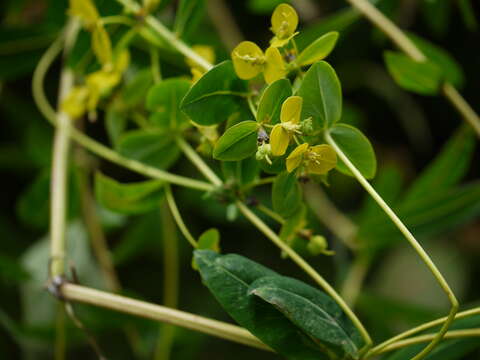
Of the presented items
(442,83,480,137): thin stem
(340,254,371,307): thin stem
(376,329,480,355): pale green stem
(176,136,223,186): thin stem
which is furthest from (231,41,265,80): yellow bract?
(340,254,371,307): thin stem

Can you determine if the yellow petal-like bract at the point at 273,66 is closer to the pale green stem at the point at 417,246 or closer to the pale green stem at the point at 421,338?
the pale green stem at the point at 417,246

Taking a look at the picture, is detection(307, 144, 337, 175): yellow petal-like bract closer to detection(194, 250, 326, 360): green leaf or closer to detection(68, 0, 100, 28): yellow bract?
detection(194, 250, 326, 360): green leaf

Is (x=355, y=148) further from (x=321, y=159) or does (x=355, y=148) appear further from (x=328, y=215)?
(x=328, y=215)

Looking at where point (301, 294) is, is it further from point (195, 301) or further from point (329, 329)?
point (195, 301)

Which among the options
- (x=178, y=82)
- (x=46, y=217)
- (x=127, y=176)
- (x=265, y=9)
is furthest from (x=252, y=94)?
(x=127, y=176)

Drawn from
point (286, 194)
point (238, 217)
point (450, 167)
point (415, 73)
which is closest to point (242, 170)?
point (286, 194)

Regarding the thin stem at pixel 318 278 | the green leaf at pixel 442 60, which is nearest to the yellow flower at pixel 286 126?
the thin stem at pixel 318 278
